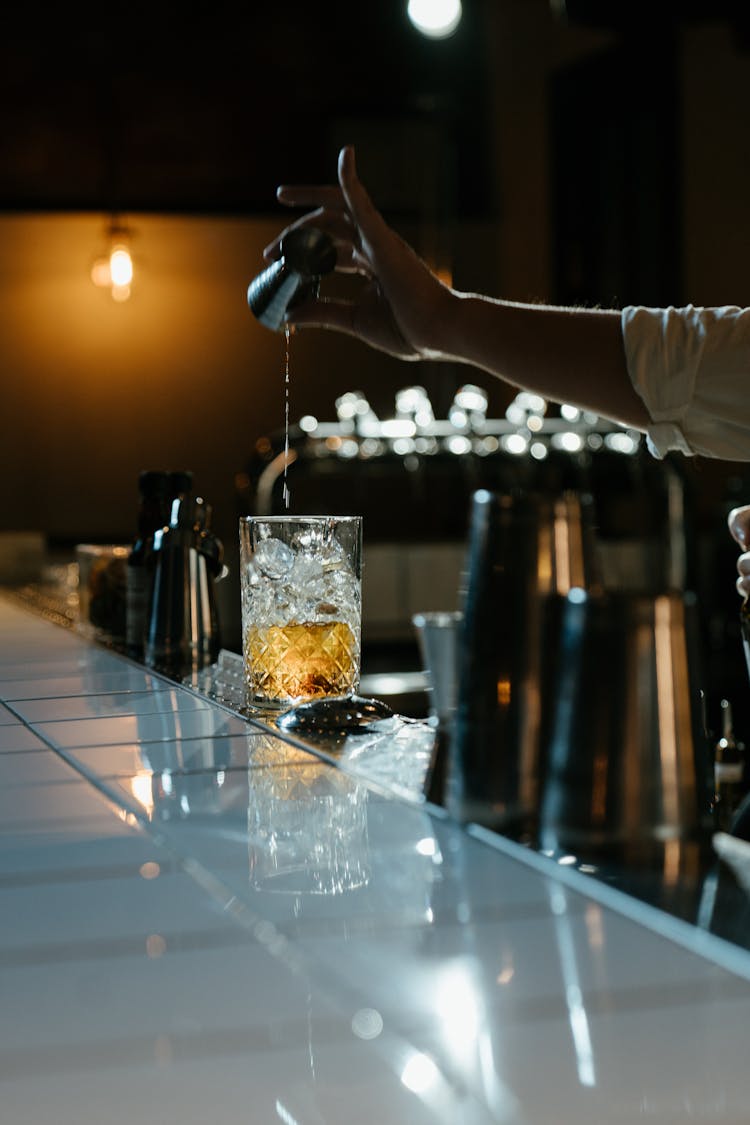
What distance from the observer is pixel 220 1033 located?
0.51 meters

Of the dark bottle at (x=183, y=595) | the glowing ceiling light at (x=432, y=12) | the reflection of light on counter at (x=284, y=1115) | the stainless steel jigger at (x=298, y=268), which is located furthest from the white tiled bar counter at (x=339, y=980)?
the glowing ceiling light at (x=432, y=12)

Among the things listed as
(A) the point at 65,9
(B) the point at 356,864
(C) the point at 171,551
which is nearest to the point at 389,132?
(A) the point at 65,9

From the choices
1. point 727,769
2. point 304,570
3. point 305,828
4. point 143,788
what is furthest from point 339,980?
point 727,769

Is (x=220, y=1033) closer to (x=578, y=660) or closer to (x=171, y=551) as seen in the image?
(x=578, y=660)

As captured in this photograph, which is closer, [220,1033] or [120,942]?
[220,1033]

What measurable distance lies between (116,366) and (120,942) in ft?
16.9

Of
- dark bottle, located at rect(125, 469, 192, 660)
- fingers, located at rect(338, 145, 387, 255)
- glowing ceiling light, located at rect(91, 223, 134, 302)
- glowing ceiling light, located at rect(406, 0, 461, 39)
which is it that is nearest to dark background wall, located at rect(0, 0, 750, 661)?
glowing ceiling light, located at rect(91, 223, 134, 302)

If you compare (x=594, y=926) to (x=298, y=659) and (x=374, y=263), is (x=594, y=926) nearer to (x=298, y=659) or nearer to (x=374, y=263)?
(x=298, y=659)

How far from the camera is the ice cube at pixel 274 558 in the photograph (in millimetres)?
1240

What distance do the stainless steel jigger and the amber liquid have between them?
0.36 m

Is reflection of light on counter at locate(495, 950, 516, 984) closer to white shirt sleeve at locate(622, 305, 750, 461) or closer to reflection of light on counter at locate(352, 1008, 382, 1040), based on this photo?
reflection of light on counter at locate(352, 1008, 382, 1040)

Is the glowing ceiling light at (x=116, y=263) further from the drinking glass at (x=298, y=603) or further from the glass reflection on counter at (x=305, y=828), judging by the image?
the glass reflection on counter at (x=305, y=828)

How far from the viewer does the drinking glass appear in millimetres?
1243

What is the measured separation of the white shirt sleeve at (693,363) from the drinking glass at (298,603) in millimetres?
465
